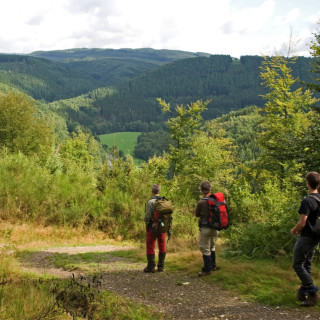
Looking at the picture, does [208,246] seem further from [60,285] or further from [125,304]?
[60,285]

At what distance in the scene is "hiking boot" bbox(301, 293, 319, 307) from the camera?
480 centimetres

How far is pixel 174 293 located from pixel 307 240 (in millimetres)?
2395

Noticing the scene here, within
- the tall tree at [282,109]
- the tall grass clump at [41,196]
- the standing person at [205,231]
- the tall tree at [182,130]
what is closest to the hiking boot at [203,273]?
the standing person at [205,231]

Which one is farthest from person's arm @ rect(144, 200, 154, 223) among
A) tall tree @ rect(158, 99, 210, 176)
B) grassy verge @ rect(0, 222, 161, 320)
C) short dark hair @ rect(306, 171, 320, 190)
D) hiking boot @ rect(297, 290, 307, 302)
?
tall tree @ rect(158, 99, 210, 176)

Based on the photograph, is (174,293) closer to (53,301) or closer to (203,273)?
(203,273)

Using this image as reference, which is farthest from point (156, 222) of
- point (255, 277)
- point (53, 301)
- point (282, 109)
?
point (282, 109)

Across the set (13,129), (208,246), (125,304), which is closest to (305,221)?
(208,246)

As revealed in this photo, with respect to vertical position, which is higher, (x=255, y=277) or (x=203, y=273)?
(x=255, y=277)

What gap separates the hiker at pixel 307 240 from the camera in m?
4.73

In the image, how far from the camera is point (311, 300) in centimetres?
482

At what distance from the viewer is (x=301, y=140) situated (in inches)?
390

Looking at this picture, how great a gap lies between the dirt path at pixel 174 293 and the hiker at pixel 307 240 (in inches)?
9.1

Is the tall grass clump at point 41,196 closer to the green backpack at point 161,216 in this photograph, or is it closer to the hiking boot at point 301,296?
the green backpack at point 161,216

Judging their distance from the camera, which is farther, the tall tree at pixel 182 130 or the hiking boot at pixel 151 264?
the tall tree at pixel 182 130
